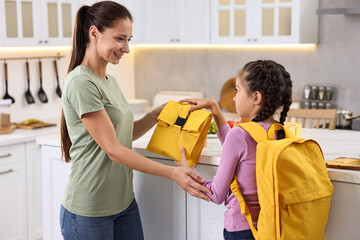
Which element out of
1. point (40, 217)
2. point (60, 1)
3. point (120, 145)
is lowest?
point (40, 217)

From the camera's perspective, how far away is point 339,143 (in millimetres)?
2654

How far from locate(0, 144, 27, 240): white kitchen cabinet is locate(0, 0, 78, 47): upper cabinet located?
0.82m

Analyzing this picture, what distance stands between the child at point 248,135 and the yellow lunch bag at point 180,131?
10.1 inches

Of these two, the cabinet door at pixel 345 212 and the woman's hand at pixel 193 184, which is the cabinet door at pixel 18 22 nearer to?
the woman's hand at pixel 193 184

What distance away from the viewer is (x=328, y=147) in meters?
2.53

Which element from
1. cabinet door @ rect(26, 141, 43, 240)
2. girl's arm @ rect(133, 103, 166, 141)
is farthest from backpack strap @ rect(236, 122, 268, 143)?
cabinet door @ rect(26, 141, 43, 240)

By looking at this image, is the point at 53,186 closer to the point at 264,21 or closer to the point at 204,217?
the point at 204,217

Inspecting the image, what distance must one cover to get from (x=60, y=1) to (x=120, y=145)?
108 inches

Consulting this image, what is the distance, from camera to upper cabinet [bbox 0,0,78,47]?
3.88m

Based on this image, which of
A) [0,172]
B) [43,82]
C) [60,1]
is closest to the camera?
[0,172]

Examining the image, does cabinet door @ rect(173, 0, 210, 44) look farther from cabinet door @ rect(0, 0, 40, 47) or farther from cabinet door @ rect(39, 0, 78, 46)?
cabinet door @ rect(0, 0, 40, 47)

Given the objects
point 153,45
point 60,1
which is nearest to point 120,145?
point 60,1

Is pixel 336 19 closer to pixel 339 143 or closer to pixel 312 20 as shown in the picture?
pixel 312 20

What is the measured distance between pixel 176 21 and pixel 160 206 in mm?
2734
